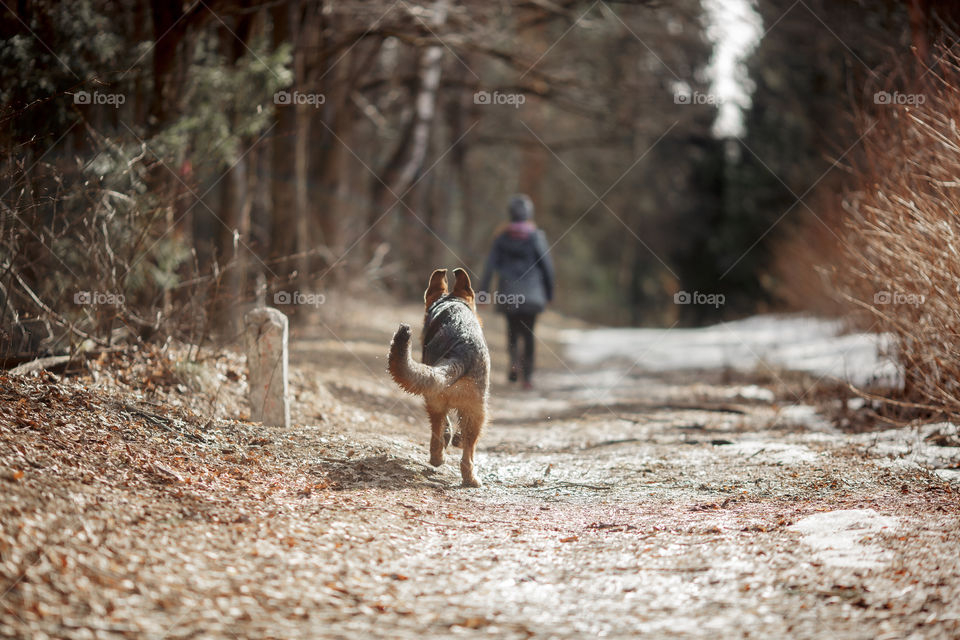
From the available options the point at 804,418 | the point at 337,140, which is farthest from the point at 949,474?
the point at 337,140

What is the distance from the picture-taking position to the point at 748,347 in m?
17.9

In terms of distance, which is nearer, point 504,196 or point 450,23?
point 450,23

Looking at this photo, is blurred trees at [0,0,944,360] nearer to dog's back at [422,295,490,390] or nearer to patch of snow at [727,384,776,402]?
dog's back at [422,295,490,390]

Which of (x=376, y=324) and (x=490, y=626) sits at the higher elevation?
(x=376, y=324)

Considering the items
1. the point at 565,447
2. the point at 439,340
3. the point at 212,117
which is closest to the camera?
the point at 439,340

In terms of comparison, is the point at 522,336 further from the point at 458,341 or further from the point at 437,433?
the point at 458,341

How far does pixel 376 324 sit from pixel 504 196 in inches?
999

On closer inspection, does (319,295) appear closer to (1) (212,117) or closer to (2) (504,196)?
(1) (212,117)

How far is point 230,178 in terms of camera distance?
11203 mm

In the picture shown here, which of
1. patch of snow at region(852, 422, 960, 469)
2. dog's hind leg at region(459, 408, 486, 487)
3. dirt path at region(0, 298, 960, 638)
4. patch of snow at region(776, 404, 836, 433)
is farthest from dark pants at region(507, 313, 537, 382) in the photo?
dog's hind leg at region(459, 408, 486, 487)

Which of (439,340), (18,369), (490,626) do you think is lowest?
(490,626)

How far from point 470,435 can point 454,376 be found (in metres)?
0.54

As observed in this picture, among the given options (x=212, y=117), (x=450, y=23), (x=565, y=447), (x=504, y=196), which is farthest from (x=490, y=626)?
(x=504, y=196)

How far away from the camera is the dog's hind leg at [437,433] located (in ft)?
21.3
